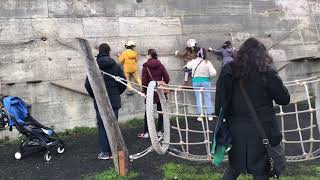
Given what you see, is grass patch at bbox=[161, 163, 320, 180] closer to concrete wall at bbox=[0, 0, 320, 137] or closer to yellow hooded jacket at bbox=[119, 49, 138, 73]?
concrete wall at bbox=[0, 0, 320, 137]

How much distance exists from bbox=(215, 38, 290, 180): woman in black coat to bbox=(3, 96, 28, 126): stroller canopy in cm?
419

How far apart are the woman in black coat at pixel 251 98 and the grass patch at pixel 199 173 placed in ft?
5.12

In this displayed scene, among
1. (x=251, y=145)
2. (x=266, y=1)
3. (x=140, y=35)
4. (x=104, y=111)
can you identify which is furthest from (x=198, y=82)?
(x=251, y=145)

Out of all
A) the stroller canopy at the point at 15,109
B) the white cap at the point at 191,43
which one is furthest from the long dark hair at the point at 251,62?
the white cap at the point at 191,43

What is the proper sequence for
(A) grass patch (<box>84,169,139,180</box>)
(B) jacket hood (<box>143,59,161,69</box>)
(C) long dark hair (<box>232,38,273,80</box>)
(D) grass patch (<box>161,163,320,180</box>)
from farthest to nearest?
1. (B) jacket hood (<box>143,59,161,69</box>)
2. (A) grass patch (<box>84,169,139,180</box>)
3. (D) grass patch (<box>161,163,320,180</box>)
4. (C) long dark hair (<box>232,38,273,80</box>)

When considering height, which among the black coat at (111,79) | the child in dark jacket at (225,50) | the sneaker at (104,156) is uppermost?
the child in dark jacket at (225,50)

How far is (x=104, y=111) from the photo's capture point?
606 centimetres

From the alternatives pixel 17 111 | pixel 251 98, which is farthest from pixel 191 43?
pixel 251 98

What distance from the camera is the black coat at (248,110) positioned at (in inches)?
167

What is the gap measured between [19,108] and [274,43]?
6998 millimetres

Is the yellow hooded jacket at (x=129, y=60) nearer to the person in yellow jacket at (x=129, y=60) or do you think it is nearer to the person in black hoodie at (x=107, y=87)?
the person in yellow jacket at (x=129, y=60)

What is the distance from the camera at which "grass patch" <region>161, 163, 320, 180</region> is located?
5918mm

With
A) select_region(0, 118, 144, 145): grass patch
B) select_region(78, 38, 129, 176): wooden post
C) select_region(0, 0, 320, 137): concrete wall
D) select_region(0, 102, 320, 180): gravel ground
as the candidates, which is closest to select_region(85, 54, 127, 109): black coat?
select_region(0, 102, 320, 180): gravel ground

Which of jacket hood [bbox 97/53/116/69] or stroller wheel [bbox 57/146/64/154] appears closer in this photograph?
jacket hood [bbox 97/53/116/69]
